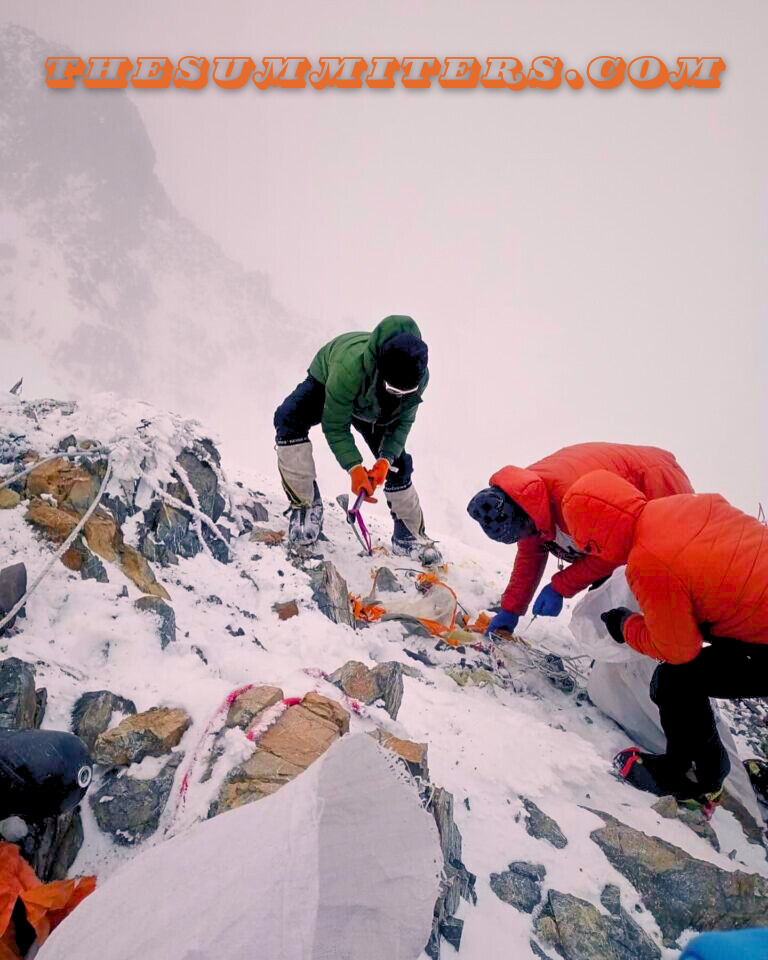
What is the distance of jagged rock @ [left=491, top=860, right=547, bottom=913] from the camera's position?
63.6 inches

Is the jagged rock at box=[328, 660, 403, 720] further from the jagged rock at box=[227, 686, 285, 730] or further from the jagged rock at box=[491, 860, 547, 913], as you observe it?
the jagged rock at box=[491, 860, 547, 913]

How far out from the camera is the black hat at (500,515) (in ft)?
10.8

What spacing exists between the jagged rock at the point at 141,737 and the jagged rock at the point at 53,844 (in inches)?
7.1

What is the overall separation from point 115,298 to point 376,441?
3889 cm

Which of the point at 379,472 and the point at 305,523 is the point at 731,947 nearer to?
the point at 379,472

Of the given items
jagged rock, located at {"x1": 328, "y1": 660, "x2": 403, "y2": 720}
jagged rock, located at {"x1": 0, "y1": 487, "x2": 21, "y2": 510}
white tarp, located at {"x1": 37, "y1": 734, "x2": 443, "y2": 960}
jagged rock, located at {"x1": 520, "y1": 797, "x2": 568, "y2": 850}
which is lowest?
jagged rock, located at {"x1": 520, "y1": 797, "x2": 568, "y2": 850}

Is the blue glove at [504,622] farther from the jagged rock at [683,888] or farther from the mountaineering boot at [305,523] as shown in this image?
the jagged rock at [683,888]

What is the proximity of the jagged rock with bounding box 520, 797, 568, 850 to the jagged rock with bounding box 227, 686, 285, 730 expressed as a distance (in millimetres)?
1162

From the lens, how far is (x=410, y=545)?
498 cm

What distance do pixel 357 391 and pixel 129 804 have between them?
9.42ft

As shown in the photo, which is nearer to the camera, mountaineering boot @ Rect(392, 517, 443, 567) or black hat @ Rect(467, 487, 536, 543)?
black hat @ Rect(467, 487, 536, 543)

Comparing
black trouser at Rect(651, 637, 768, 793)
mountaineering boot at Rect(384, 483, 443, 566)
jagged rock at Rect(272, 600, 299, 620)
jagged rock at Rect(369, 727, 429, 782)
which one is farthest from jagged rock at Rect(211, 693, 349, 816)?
mountaineering boot at Rect(384, 483, 443, 566)

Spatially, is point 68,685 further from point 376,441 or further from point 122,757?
point 376,441

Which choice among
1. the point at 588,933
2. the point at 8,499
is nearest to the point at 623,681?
the point at 588,933
